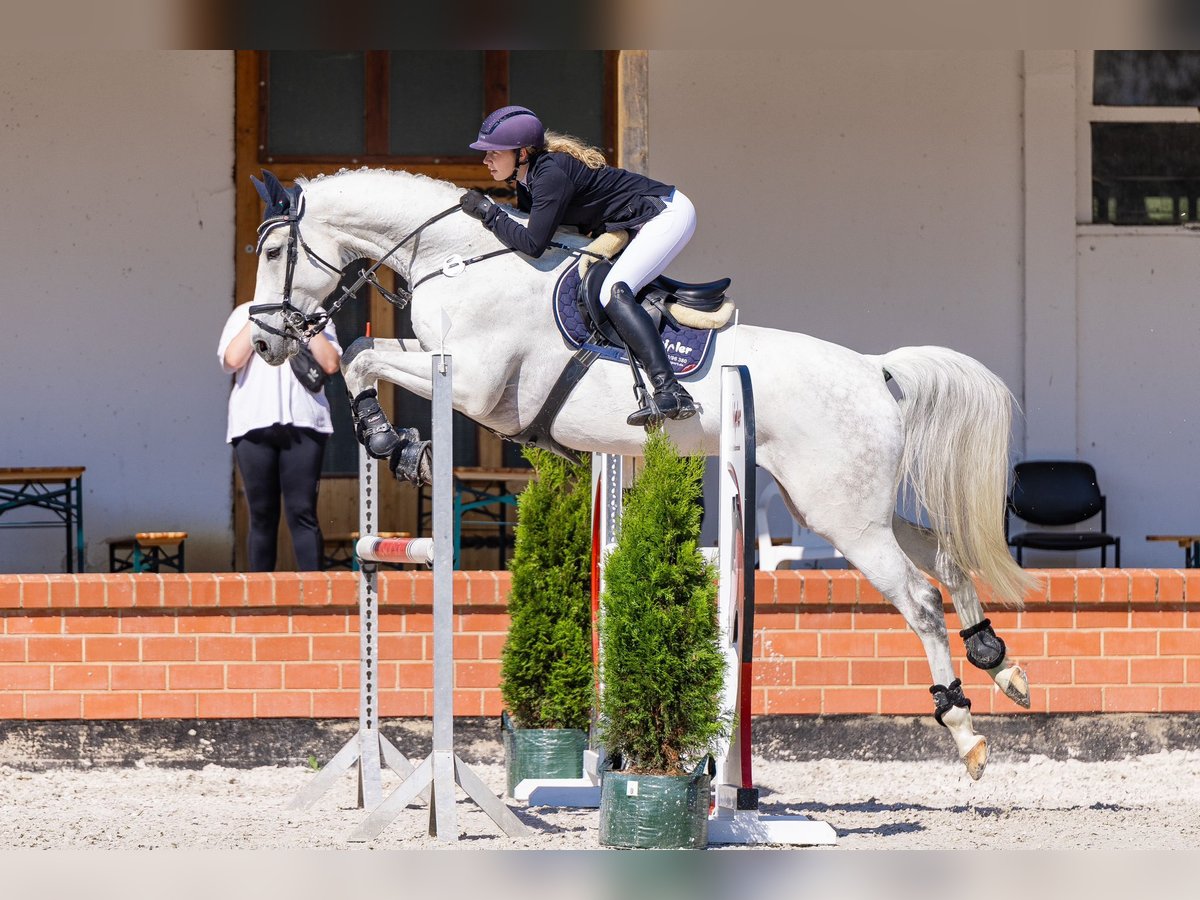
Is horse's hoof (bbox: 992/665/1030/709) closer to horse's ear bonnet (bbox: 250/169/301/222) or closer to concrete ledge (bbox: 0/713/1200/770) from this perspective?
concrete ledge (bbox: 0/713/1200/770)

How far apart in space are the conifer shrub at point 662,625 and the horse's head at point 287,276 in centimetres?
131

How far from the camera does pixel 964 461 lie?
6000mm

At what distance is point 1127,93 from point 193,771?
6.01m

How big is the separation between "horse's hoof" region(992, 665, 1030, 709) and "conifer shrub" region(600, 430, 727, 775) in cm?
123

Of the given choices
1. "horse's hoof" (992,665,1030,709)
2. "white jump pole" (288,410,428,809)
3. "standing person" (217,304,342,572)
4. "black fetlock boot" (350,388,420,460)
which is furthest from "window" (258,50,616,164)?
"horse's hoof" (992,665,1030,709)

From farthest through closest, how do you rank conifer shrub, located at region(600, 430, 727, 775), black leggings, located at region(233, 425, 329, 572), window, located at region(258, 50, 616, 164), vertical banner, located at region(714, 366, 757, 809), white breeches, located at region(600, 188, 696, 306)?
1. window, located at region(258, 50, 616, 164)
2. black leggings, located at region(233, 425, 329, 572)
3. white breeches, located at region(600, 188, 696, 306)
4. vertical banner, located at region(714, 366, 757, 809)
5. conifer shrub, located at region(600, 430, 727, 775)

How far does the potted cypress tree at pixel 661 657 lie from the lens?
202 inches

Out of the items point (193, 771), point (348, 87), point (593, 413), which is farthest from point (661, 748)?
point (348, 87)

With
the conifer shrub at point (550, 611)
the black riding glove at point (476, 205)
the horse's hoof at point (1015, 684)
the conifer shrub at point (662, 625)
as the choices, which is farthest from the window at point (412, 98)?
the conifer shrub at point (662, 625)

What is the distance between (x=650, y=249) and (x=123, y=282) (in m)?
4.26

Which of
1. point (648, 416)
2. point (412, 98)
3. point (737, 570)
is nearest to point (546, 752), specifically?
point (737, 570)

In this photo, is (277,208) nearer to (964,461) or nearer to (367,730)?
(367,730)

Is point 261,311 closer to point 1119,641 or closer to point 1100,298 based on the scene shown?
point 1119,641

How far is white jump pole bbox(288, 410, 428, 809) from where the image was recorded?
230 inches
